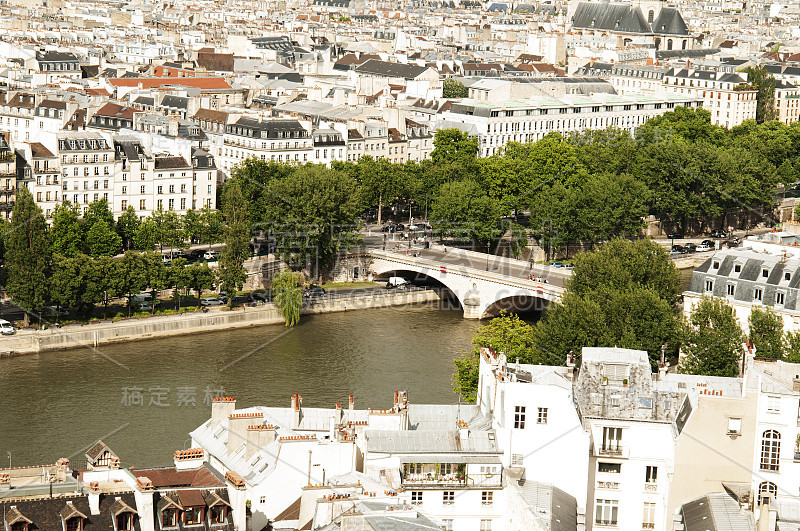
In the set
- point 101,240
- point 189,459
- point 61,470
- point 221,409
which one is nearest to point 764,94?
point 101,240

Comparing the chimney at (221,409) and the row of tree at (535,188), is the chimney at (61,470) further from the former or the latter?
the row of tree at (535,188)

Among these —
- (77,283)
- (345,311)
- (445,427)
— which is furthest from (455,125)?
(445,427)

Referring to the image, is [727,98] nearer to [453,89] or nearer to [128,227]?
[453,89]

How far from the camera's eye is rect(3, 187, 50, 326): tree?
44562 mm

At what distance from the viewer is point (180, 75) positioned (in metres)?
83.1

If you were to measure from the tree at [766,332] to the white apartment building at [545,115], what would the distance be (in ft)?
113

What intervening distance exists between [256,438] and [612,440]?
19.2 feet

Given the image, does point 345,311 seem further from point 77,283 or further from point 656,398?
point 656,398

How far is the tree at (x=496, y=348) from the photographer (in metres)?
35.8

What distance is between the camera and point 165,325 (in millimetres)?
46625

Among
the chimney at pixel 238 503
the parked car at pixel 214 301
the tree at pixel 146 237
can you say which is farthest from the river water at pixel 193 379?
the chimney at pixel 238 503

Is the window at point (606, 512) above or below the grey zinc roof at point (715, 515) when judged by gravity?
below

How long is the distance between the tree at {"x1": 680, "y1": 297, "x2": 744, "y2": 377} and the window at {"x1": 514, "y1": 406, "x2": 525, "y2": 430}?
1118cm

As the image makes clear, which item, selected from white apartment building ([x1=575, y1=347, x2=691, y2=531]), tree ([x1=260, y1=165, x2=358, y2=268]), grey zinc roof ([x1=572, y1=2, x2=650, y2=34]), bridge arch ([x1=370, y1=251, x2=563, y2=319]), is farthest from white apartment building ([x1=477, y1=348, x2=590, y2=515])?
grey zinc roof ([x1=572, y1=2, x2=650, y2=34])
